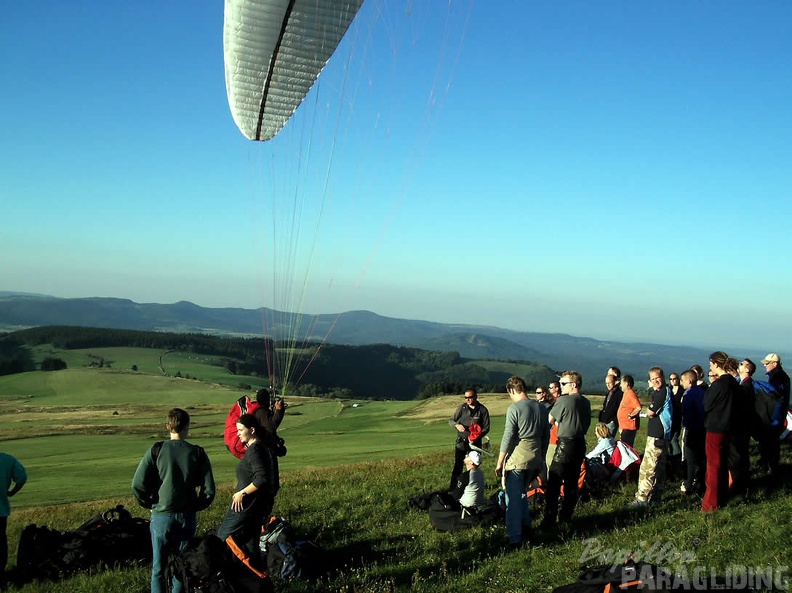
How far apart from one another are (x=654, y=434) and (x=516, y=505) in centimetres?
257

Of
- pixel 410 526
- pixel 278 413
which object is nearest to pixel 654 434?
pixel 410 526

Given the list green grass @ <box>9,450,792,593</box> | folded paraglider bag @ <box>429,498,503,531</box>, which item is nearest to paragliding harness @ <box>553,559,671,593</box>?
green grass @ <box>9,450,792,593</box>

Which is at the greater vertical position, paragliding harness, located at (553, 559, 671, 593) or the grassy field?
paragliding harness, located at (553, 559, 671, 593)

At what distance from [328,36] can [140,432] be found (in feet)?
84.8

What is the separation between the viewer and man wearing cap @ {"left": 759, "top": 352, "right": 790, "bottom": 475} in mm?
7926

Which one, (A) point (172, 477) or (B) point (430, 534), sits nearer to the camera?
(A) point (172, 477)

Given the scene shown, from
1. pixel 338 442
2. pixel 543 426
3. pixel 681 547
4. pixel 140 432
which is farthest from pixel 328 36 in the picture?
pixel 140 432

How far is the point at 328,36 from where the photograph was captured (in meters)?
9.23

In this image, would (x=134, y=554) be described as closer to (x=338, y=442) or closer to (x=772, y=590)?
(x=772, y=590)

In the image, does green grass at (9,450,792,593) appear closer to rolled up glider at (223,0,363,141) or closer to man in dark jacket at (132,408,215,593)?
man in dark jacket at (132,408,215,593)

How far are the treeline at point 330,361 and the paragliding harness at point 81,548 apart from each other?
72.2 metres

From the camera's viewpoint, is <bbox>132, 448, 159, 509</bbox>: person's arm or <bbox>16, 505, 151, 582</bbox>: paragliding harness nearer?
<bbox>132, 448, 159, 509</bbox>: person's arm

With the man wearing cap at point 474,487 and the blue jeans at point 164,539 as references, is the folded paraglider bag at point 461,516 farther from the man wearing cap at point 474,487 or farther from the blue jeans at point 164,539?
the blue jeans at point 164,539

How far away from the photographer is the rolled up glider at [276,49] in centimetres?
862
